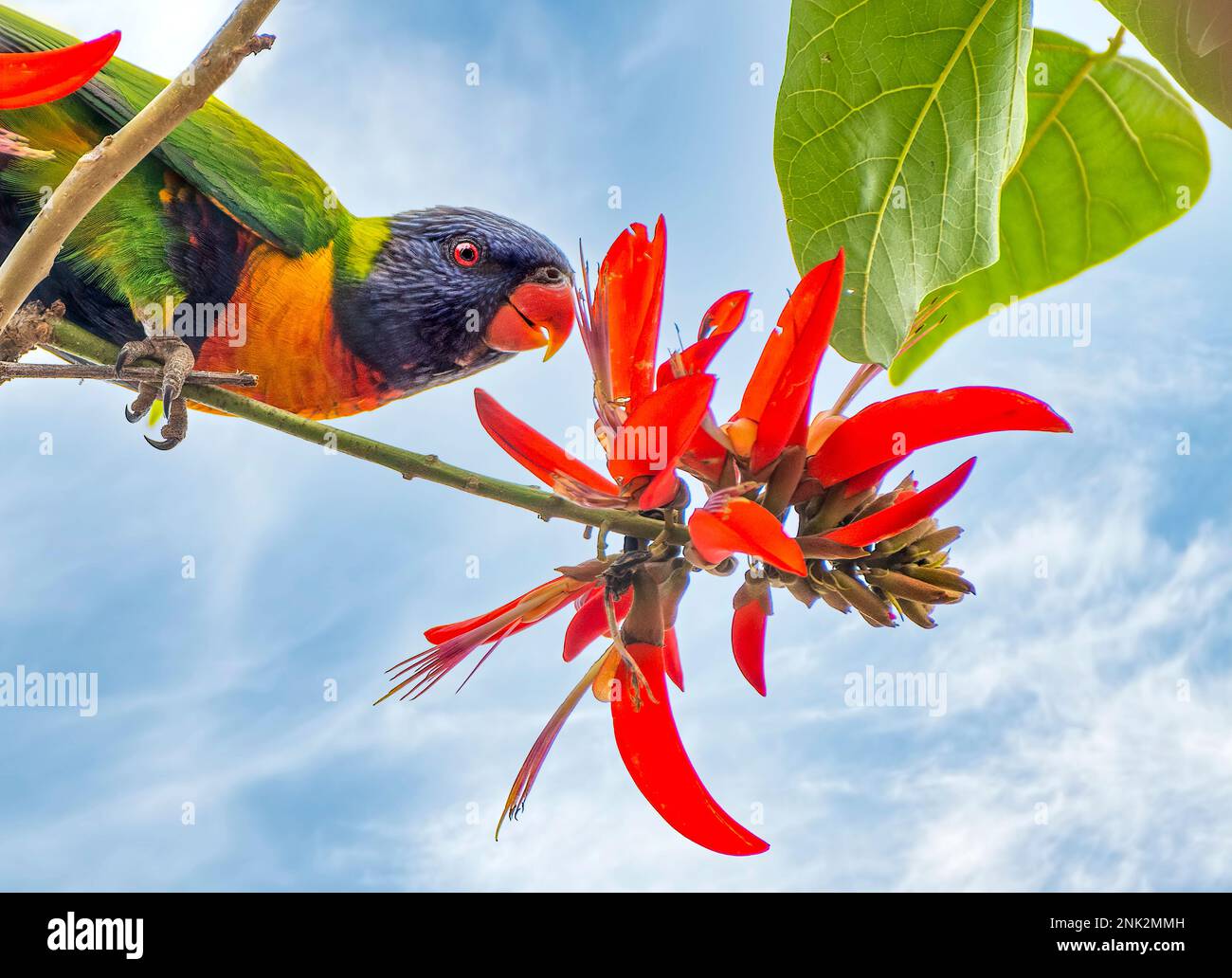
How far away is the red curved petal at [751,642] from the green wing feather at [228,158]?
66 centimetres

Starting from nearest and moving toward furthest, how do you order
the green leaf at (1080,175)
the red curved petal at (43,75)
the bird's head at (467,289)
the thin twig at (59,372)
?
the red curved petal at (43,75) → the thin twig at (59,372) → the green leaf at (1080,175) → the bird's head at (467,289)

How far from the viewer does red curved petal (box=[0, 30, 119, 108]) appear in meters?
0.33

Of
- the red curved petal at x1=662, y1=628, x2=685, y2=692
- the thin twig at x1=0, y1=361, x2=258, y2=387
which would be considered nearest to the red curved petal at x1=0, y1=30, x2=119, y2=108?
the thin twig at x1=0, y1=361, x2=258, y2=387

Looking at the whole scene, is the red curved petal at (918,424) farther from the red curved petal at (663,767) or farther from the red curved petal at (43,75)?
the red curved petal at (43,75)

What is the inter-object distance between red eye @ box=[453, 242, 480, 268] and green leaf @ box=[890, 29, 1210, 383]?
25.0 inches

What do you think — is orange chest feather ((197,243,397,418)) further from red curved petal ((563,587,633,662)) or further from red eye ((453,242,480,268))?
red curved petal ((563,587,633,662))

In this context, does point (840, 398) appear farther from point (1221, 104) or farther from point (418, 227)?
point (418, 227)

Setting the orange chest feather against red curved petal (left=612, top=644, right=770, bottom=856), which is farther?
the orange chest feather

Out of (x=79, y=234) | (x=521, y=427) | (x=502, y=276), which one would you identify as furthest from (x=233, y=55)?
(x=502, y=276)

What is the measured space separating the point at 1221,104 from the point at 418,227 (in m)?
0.90

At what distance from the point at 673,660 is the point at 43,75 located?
37 cm

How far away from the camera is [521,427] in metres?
0.45

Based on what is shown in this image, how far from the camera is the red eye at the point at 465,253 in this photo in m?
1.13

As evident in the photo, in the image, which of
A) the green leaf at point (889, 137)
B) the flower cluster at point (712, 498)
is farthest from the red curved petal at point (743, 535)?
the green leaf at point (889, 137)
